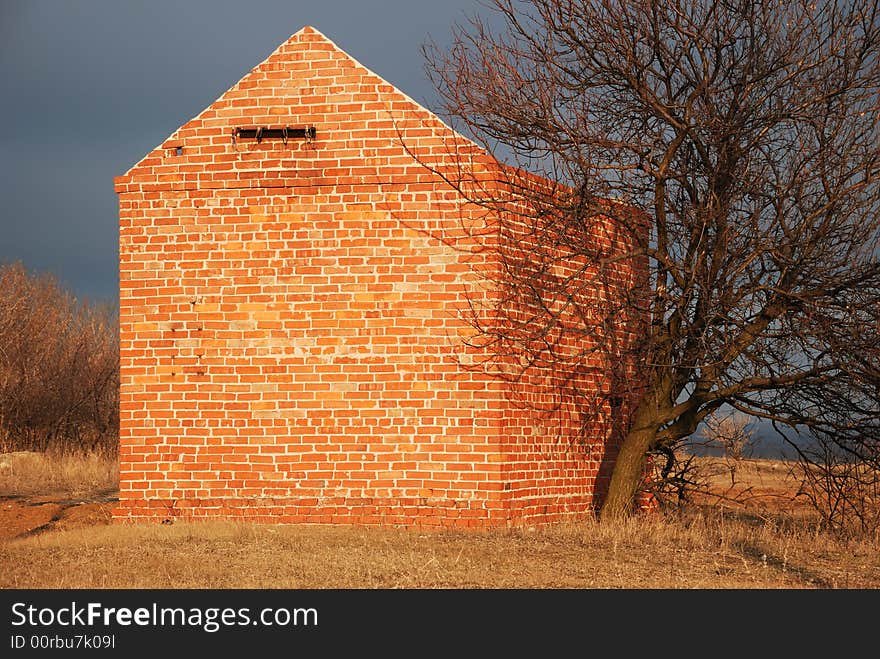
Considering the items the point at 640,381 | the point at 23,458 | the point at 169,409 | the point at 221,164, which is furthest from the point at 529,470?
the point at 23,458

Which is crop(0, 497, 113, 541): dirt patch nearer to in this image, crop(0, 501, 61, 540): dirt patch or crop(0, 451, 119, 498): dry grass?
crop(0, 501, 61, 540): dirt patch

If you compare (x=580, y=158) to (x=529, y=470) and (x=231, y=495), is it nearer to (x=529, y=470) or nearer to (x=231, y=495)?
Answer: (x=529, y=470)

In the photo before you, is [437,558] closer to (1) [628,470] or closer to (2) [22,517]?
(1) [628,470]

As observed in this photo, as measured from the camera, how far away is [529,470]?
1297 cm

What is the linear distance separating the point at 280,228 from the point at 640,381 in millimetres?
4877

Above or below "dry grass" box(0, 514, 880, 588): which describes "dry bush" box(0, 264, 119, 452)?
above

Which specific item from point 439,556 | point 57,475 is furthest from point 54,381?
point 439,556

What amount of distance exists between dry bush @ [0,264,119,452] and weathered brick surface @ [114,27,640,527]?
14.3 metres

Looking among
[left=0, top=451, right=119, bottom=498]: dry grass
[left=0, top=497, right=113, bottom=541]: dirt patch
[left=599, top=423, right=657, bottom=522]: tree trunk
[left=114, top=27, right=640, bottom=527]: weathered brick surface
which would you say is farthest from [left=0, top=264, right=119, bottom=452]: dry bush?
[left=599, top=423, right=657, bottom=522]: tree trunk

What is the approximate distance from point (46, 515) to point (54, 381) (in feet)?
52.0

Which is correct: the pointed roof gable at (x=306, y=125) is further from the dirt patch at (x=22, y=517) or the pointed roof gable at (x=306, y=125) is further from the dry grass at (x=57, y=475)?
the dry grass at (x=57, y=475)

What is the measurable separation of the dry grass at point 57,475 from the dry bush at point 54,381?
91.4 inches

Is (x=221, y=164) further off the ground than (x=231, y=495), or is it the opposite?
(x=221, y=164)

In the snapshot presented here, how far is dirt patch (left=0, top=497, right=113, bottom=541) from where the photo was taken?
552 inches
